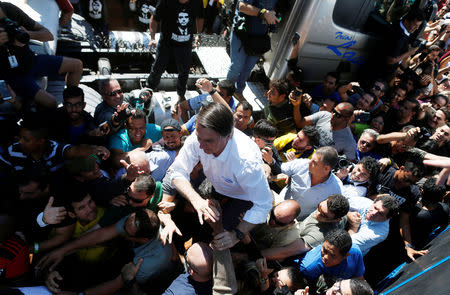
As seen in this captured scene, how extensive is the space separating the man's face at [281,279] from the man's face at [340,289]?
1.01 ft

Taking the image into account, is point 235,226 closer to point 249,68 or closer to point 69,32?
point 249,68

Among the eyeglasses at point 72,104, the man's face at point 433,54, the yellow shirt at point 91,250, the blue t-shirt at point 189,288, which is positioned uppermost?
the man's face at point 433,54

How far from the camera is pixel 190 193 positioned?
193cm

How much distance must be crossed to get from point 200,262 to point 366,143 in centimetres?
294

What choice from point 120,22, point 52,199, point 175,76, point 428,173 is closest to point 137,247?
point 52,199

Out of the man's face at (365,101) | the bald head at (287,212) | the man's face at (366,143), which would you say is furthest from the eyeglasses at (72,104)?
the man's face at (365,101)

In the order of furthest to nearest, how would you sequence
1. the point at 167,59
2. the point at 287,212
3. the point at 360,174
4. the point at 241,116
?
the point at 167,59
the point at 241,116
the point at 360,174
the point at 287,212

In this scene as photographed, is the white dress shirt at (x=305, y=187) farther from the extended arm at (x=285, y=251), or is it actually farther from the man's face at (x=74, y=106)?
the man's face at (x=74, y=106)

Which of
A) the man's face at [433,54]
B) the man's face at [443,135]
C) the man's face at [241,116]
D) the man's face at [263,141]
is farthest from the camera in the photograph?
the man's face at [433,54]

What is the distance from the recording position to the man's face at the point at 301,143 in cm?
328

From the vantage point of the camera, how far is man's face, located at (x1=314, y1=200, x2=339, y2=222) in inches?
102

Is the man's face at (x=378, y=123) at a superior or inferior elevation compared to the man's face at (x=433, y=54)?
inferior

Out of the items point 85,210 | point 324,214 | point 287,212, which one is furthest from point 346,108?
point 85,210

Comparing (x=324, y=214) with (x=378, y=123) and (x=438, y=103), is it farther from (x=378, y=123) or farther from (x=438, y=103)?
(x=438, y=103)
